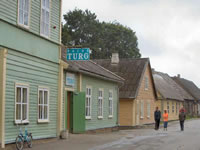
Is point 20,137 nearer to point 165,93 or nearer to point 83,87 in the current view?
point 83,87

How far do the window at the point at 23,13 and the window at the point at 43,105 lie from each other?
Answer: 119 inches

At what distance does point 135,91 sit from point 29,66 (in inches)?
807

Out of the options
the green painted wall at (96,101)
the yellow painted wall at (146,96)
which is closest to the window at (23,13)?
the green painted wall at (96,101)

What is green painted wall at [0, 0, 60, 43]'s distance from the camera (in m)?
14.5

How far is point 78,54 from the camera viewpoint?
2019cm

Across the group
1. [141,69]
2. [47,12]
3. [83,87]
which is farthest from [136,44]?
[47,12]

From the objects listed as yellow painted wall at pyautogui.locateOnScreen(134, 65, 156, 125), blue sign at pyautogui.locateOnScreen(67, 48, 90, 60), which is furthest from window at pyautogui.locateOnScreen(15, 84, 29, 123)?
yellow painted wall at pyautogui.locateOnScreen(134, 65, 156, 125)

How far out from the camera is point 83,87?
23.4m

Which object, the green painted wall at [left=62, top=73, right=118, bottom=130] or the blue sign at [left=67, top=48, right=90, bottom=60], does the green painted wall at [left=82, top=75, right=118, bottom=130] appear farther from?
the blue sign at [left=67, top=48, right=90, bottom=60]

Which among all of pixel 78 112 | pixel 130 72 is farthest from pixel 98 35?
pixel 78 112

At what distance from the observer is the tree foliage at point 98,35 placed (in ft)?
198

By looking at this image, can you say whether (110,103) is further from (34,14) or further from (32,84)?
(34,14)

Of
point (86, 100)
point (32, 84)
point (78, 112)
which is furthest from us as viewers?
point (86, 100)

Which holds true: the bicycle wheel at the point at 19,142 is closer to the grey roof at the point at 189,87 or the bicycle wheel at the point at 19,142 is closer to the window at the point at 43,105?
the window at the point at 43,105
